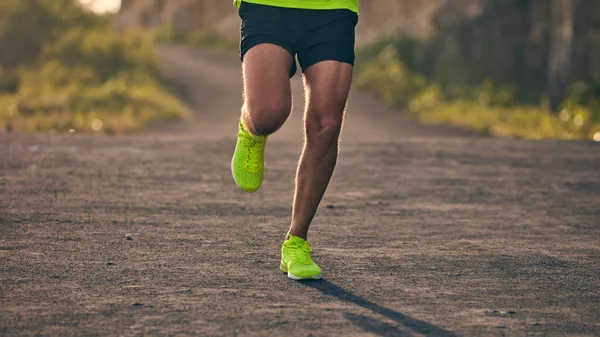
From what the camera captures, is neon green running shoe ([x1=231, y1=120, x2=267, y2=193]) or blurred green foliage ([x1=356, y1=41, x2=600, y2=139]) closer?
neon green running shoe ([x1=231, y1=120, x2=267, y2=193])

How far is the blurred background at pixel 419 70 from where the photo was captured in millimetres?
19906

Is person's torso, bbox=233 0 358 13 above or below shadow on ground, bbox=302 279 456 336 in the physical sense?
above

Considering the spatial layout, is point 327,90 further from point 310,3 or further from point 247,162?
point 247,162

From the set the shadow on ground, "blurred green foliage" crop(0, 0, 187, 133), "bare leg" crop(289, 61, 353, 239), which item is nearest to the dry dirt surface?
the shadow on ground

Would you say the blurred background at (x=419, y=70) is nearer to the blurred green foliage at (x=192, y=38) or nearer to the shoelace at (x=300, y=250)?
the shoelace at (x=300, y=250)

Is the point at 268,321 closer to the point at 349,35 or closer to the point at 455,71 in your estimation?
the point at 349,35

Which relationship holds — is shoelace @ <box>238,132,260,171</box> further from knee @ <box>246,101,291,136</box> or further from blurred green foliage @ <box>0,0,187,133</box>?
blurred green foliage @ <box>0,0,187,133</box>

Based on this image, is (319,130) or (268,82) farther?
(319,130)

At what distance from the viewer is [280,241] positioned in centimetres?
679

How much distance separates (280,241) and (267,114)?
55.9 inches

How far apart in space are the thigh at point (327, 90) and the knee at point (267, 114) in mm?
134

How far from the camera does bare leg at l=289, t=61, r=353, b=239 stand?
5.54 meters

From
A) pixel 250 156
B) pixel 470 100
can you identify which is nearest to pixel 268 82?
pixel 250 156

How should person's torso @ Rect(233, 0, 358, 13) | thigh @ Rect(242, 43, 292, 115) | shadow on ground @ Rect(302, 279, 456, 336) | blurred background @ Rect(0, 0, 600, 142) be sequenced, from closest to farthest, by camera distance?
shadow on ground @ Rect(302, 279, 456, 336) < thigh @ Rect(242, 43, 292, 115) < person's torso @ Rect(233, 0, 358, 13) < blurred background @ Rect(0, 0, 600, 142)
